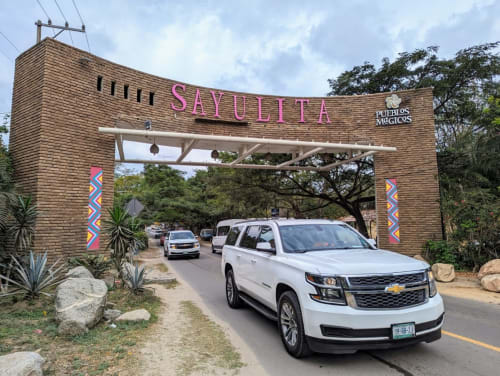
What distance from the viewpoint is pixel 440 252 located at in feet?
40.3

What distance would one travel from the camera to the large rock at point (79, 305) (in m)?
5.16

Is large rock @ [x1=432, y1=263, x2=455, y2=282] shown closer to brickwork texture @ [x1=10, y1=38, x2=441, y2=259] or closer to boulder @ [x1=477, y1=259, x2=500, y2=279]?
boulder @ [x1=477, y1=259, x2=500, y2=279]

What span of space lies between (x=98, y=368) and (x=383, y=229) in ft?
39.7

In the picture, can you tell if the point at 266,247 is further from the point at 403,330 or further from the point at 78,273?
the point at 78,273

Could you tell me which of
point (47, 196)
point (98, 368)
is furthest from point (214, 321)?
point (47, 196)

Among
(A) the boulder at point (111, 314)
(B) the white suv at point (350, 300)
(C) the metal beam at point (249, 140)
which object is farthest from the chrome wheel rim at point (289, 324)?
(C) the metal beam at point (249, 140)

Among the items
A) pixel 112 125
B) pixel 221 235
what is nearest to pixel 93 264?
pixel 112 125

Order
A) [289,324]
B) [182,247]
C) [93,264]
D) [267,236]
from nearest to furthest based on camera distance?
1. [289,324]
2. [267,236]
3. [93,264]
4. [182,247]

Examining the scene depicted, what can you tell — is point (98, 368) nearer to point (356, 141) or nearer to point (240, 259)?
point (240, 259)

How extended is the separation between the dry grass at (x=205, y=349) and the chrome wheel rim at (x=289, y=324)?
0.70 metres

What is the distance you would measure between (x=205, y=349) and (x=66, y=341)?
2.07m

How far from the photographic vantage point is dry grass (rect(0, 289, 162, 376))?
415cm

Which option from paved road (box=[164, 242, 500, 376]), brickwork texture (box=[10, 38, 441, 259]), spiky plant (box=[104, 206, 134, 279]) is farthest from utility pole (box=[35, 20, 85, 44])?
paved road (box=[164, 242, 500, 376])

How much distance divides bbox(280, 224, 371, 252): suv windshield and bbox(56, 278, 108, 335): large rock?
3.34 meters
